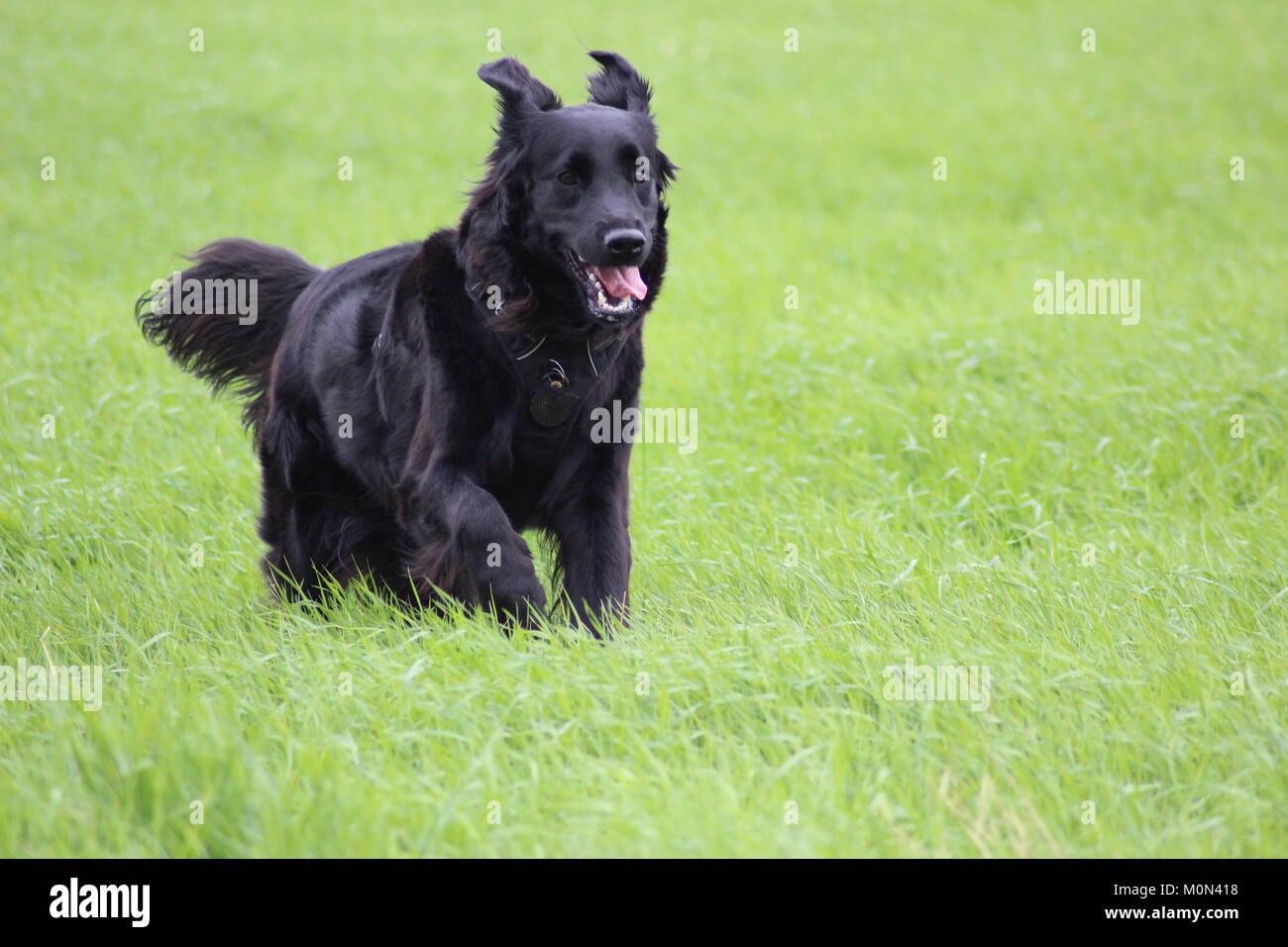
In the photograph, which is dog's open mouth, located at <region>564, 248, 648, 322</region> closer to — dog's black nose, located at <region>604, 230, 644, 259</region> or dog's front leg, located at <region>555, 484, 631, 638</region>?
dog's black nose, located at <region>604, 230, 644, 259</region>

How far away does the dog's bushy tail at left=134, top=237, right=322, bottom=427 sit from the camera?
502cm

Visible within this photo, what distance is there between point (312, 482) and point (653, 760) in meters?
2.16

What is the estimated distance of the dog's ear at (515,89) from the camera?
13.4 feet

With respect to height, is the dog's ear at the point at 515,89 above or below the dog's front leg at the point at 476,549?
above

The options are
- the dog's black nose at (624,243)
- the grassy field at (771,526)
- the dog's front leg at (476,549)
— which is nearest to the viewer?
the grassy field at (771,526)

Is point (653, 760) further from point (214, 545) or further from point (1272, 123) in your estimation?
point (1272, 123)

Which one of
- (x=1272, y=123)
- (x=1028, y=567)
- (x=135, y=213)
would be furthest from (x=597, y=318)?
(x=1272, y=123)

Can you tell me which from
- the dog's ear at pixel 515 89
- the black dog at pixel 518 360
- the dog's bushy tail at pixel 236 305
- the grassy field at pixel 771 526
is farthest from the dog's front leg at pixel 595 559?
the dog's bushy tail at pixel 236 305

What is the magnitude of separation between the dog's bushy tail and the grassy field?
0.73 m

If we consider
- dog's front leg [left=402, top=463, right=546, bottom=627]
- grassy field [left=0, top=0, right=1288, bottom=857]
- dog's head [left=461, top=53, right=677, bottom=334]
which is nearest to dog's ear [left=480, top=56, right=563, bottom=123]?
dog's head [left=461, top=53, right=677, bottom=334]

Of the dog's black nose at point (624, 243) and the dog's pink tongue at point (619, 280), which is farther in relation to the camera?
the dog's pink tongue at point (619, 280)

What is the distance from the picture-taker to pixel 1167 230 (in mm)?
10164

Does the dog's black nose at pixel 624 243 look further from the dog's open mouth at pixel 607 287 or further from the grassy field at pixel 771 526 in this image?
the grassy field at pixel 771 526

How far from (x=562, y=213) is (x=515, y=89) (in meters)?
0.47
